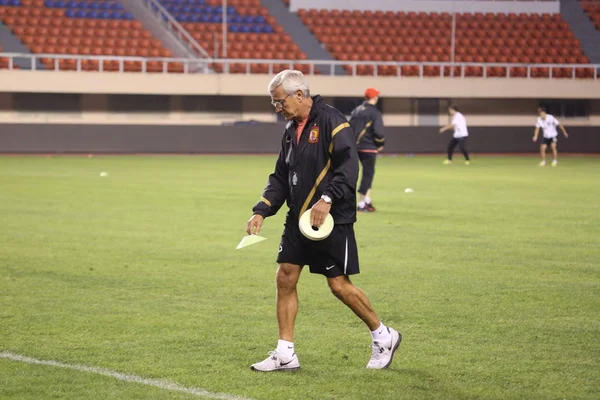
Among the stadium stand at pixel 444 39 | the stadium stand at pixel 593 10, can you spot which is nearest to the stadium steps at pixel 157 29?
the stadium stand at pixel 444 39

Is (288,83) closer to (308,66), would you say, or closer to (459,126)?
(459,126)

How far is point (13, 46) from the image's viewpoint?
41.0 metres

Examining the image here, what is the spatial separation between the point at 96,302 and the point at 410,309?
2881mm

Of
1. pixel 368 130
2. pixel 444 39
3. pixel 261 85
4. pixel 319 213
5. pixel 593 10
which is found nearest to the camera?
pixel 319 213

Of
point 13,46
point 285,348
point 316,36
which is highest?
point 285,348

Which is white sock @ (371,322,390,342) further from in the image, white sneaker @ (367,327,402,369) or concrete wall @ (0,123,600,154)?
concrete wall @ (0,123,600,154)

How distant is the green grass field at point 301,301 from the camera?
267 inches

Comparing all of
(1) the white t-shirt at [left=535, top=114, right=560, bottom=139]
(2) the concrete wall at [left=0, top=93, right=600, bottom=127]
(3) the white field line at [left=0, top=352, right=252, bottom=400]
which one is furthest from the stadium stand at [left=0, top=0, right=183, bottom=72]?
(3) the white field line at [left=0, top=352, right=252, bottom=400]

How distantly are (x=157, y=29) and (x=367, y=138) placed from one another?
27884 millimetres

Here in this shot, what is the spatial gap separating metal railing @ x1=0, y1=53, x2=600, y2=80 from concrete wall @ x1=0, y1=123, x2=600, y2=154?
7.82 ft

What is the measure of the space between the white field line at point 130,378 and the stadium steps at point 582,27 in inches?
1777

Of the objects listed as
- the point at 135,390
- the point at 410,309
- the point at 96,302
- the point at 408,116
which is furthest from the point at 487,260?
the point at 408,116

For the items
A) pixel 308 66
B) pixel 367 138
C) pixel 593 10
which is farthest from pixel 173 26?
pixel 367 138

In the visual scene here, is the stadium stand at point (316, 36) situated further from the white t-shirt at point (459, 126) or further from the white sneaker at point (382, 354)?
the white sneaker at point (382, 354)
